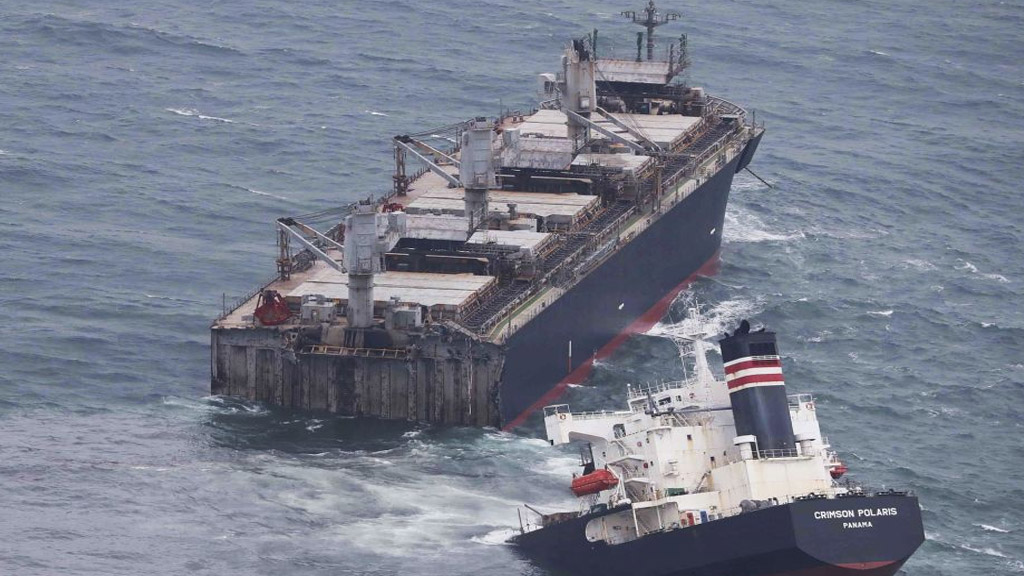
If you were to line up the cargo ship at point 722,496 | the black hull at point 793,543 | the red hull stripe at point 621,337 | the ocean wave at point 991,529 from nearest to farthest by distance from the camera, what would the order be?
the black hull at point 793,543 < the cargo ship at point 722,496 < the ocean wave at point 991,529 < the red hull stripe at point 621,337

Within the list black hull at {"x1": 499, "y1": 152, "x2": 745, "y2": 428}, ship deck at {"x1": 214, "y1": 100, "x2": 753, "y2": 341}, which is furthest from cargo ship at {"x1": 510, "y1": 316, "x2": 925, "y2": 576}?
ship deck at {"x1": 214, "y1": 100, "x2": 753, "y2": 341}

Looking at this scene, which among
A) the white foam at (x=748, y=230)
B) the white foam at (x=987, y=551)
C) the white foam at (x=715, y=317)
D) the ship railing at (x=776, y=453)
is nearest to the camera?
the ship railing at (x=776, y=453)

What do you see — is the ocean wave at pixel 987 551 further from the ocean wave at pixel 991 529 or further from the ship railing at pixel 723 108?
the ship railing at pixel 723 108

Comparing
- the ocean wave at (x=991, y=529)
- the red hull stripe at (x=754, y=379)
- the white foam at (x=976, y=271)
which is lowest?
the ocean wave at (x=991, y=529)

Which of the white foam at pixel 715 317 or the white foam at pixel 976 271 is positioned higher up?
the white foam at pixel 976 271

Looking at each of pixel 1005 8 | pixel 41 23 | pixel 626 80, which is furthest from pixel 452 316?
pixel 1005 8

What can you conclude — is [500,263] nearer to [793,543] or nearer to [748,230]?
[748,230]

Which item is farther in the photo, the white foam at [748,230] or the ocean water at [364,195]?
the white foam at [748,230]

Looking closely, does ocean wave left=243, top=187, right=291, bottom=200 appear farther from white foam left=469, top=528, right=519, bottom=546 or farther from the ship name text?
the ship name text

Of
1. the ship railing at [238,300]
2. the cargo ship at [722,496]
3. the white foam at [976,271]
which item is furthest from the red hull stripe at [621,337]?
the cargo ship at [722,496]
